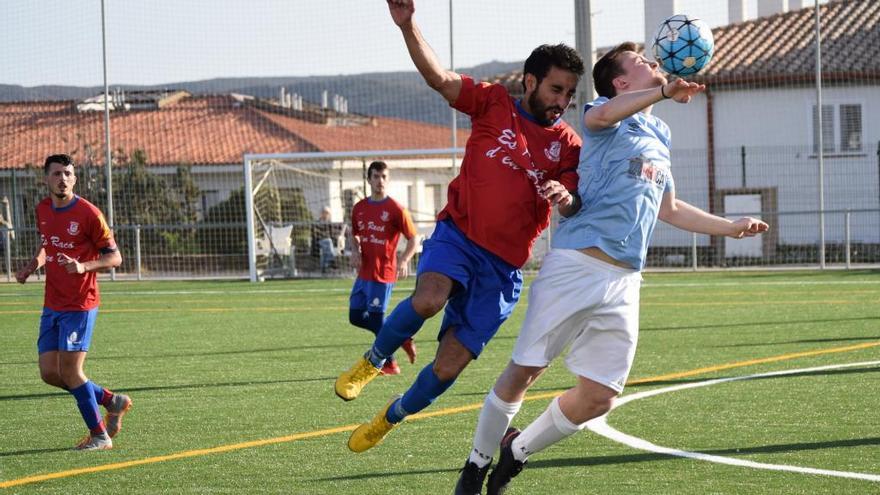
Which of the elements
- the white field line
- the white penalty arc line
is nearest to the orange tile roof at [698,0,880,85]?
the white field line

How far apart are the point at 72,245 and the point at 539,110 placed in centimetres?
392

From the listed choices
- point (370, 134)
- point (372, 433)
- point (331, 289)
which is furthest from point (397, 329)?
point (370, 134)

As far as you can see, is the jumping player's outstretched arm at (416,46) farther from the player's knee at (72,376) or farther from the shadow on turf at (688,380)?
the shadow on turf at (688,380)

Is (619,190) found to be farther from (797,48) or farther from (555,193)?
(797,48)

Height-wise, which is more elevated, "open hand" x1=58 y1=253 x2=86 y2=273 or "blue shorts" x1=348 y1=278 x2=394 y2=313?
"open hand" x1=58 y1=253 x2=86 y2=273

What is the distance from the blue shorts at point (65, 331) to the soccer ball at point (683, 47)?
4328mm

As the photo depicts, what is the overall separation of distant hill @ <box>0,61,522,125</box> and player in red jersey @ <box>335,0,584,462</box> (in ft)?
86.9

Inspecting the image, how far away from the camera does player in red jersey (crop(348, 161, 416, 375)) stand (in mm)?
12438

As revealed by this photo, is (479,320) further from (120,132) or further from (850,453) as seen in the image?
(120,132)

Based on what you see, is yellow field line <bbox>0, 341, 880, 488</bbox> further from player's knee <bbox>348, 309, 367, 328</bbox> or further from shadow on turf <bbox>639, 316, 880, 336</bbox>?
shadow on turf <bbox>639, 316, 880, 336</bbox>

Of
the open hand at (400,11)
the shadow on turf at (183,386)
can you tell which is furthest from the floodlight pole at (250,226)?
the open hand at (400,11)

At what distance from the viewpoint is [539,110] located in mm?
6148

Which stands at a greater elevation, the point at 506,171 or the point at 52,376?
the point at 506,171

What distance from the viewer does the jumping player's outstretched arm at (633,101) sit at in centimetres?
518
